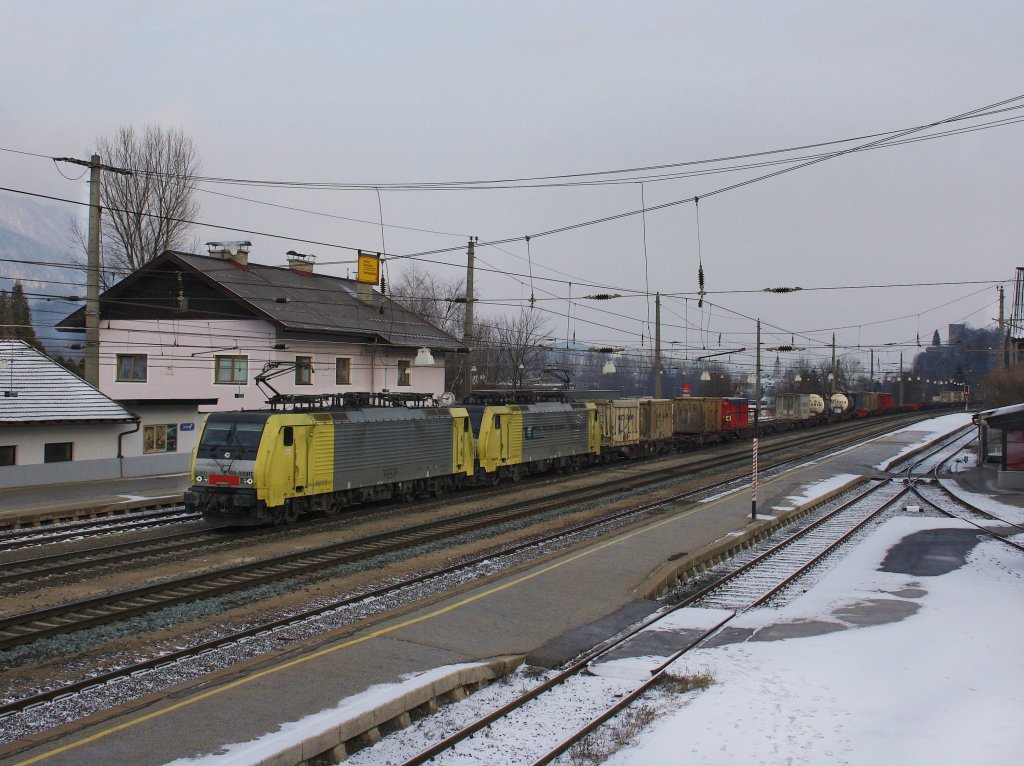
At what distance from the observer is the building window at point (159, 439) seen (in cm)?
2867

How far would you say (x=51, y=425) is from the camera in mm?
24828

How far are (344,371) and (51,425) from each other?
1422cm

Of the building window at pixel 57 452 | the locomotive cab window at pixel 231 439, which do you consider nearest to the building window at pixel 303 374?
the building window at pixel 57 452

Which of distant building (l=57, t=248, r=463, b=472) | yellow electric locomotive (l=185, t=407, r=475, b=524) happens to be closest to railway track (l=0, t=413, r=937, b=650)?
yellow electric locomotive (l=185, t=407, r=475, b=524)

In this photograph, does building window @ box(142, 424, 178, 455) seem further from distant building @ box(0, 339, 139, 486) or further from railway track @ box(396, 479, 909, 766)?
railway track @ box(396, 479, 909, 766)

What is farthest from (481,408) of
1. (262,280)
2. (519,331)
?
(519,331)

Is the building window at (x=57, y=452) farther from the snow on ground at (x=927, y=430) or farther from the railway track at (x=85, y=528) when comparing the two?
the snow on ground at (x=927, y=430)

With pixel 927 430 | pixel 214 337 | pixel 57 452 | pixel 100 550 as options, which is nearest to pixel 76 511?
pixel 100 550

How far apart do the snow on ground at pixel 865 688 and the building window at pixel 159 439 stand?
2264 centimetres

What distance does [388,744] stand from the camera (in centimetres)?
756

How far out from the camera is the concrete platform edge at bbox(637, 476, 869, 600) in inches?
544

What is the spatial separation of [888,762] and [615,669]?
328 centimetres

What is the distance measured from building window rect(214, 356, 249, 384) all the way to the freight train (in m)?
12.1

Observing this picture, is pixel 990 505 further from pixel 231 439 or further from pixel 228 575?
pixel 228 575
